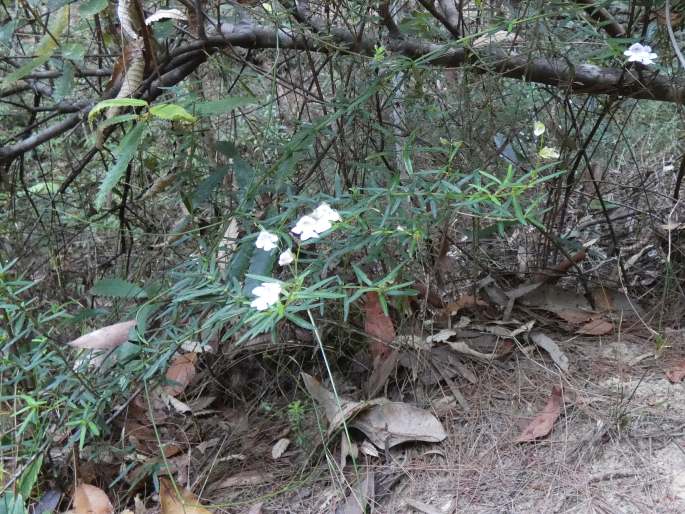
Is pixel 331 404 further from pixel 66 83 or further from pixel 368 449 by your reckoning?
pixel 66 83

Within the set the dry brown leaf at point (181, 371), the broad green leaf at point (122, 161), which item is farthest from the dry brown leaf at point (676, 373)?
the broad green leaf at point (122, 161)

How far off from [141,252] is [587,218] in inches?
74.5

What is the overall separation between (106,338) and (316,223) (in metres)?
0.65

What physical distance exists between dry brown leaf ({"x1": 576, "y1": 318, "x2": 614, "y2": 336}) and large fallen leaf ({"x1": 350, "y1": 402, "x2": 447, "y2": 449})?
2.21 feet

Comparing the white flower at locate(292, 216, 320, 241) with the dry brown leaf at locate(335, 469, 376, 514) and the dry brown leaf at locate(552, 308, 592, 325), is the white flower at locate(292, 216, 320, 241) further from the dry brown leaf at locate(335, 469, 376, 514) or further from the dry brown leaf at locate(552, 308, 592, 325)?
the dry brown leaf at locate(552, 308, 592, 325)

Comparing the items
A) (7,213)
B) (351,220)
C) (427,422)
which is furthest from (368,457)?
(7,213)

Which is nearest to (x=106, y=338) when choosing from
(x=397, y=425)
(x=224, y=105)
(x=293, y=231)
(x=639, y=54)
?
(x=293, y=231)

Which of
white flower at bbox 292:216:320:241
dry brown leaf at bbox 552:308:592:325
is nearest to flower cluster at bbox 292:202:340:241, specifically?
white flower at bbox 292:216:320:241

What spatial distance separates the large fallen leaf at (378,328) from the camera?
6.75 feet

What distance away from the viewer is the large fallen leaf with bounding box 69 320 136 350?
1.69m

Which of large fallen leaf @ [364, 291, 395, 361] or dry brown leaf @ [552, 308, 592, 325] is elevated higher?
large fallen leaf @ [364, 291, 395, 361]

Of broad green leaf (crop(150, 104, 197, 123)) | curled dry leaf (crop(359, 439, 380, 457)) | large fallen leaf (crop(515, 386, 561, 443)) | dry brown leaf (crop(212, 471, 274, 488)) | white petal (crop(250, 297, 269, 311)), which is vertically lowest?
dry brown leaf (crop(212, 471, 274, 488))

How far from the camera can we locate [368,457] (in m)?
1.91

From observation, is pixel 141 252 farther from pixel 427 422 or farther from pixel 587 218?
pixel 587 218
